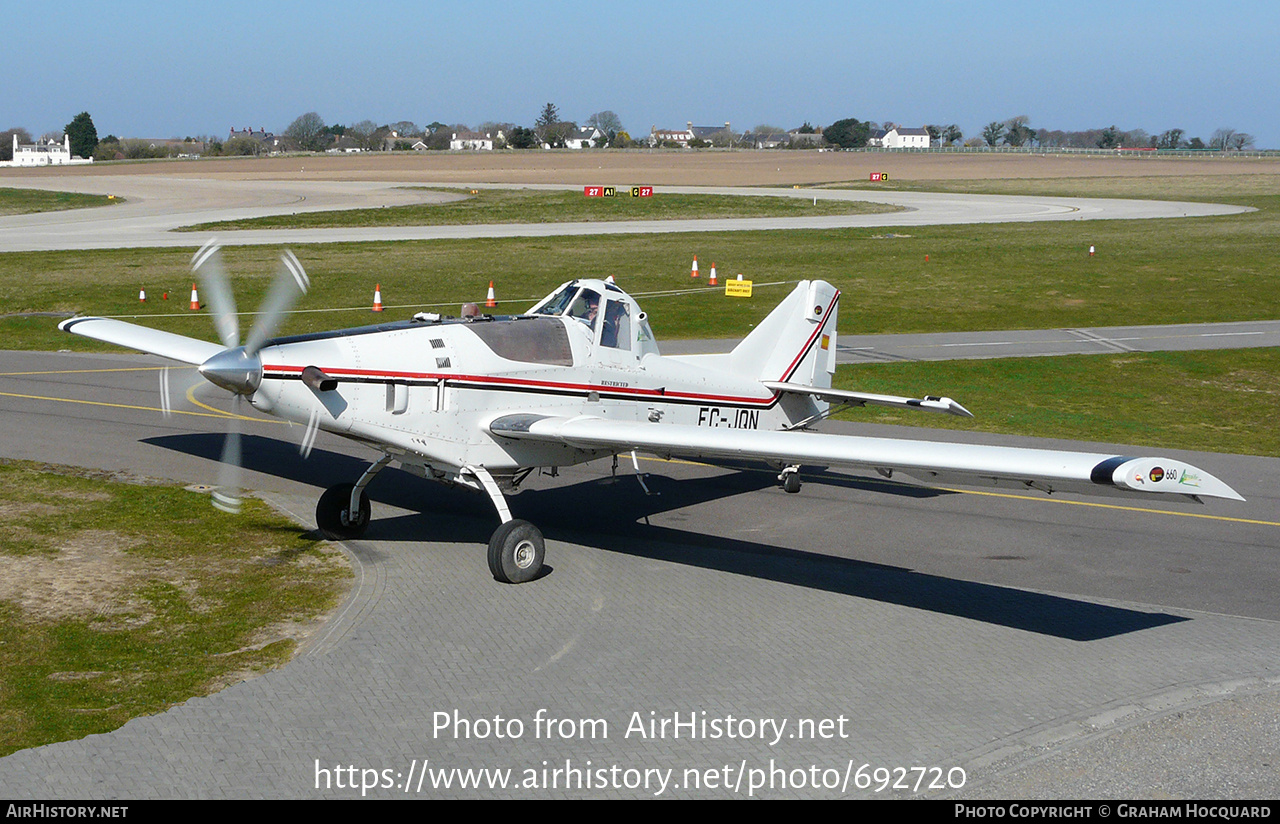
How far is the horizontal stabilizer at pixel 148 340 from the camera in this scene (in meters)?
15.5

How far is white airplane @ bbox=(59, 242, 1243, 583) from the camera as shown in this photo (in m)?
10.7

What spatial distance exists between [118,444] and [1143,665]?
15.2 metres

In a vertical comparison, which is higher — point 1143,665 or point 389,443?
point 389,443

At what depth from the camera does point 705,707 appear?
915cm

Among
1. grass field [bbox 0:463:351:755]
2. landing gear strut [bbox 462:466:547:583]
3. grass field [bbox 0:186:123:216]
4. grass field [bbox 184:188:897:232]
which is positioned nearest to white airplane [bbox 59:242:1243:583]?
landing gear strut [bbox 462:466:547:583]

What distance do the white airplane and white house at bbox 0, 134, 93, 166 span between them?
590 ft

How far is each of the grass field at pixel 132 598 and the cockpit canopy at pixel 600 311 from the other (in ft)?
12.9

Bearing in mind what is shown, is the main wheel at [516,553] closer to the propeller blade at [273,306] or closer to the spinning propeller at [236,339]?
the spinning propeller at [236,339]

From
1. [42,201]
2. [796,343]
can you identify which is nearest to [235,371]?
[796,343]

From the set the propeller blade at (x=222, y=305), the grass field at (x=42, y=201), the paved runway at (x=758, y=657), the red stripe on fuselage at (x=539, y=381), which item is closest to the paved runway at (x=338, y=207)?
the grass field at (x=42, y=201)

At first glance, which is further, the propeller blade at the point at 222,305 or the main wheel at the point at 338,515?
the main wheel at the point at 338,515

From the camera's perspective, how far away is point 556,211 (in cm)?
6744
